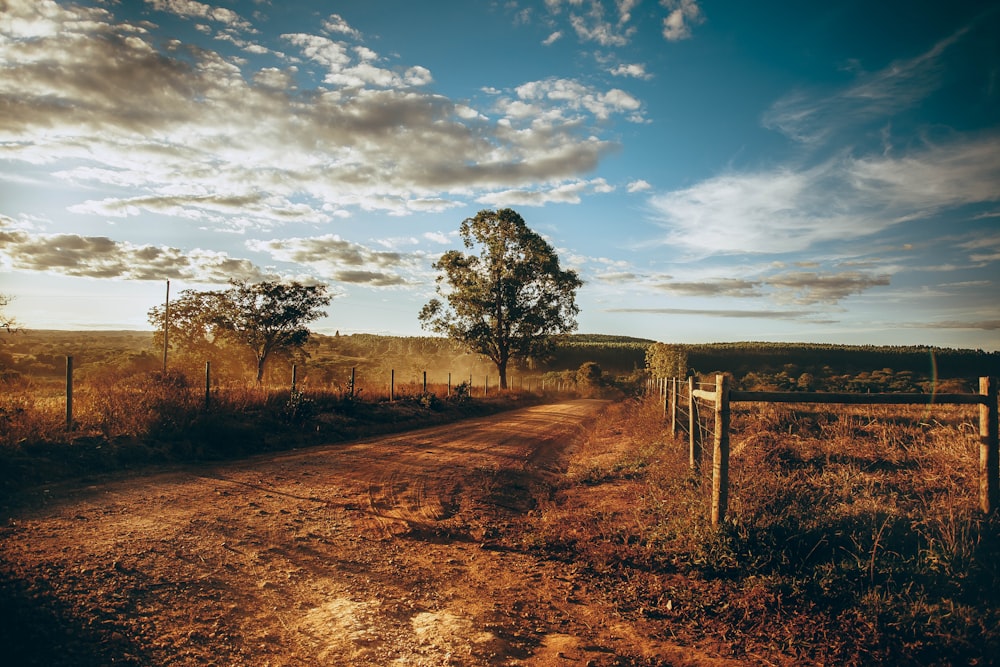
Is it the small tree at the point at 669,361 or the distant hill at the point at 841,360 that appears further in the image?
the distant hill at the point at 841,360

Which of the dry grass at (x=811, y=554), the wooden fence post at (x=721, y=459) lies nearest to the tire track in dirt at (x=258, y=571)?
the dry grass at (x=811, y=554)

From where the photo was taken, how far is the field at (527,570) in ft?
14.0

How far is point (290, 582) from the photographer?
17.6ft

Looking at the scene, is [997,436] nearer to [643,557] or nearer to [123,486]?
[643,557]

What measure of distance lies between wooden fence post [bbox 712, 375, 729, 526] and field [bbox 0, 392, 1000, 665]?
0.60ft

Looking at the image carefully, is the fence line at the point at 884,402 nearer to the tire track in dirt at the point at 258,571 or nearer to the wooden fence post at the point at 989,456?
the wooden fence post at the point at 989,456

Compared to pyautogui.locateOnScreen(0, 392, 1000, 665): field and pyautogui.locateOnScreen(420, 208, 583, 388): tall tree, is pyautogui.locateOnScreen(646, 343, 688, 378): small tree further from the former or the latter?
pyautogui.locateOnScreen(0, 392, 1000, 665): field

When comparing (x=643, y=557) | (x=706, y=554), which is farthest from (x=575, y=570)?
(x=706, y=554)

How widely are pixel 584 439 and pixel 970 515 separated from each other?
10.7 metres

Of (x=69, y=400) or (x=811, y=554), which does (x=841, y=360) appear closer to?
(x=811, y=554)

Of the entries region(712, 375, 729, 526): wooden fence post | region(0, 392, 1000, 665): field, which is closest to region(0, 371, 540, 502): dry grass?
region(0, 392, 1000, 665): field

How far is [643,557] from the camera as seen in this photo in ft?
20.2

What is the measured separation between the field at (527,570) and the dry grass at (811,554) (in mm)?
24

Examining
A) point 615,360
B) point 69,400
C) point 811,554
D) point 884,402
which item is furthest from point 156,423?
point 615,360
